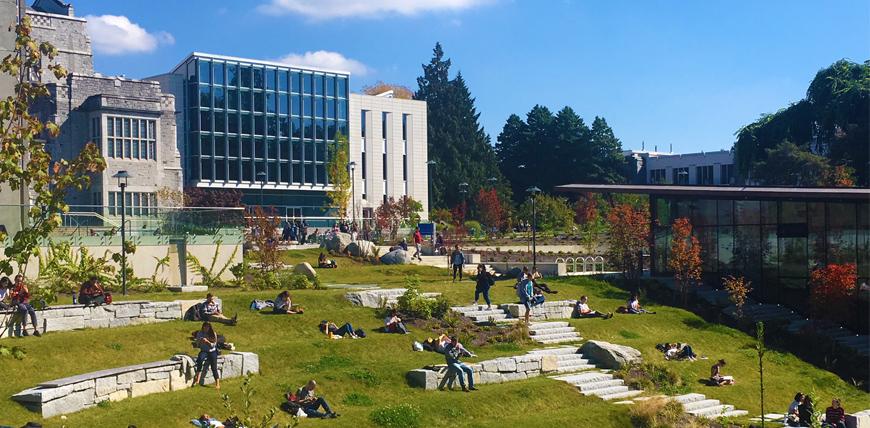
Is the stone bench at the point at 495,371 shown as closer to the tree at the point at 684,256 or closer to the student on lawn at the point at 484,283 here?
the student on lawn at the point at 484,283

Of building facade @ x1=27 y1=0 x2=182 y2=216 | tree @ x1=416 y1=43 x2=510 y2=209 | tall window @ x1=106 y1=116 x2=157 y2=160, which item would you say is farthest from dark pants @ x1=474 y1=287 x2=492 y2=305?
tree @ x1=416 y1=43 x2=510 y2=209

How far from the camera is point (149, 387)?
23.8 m

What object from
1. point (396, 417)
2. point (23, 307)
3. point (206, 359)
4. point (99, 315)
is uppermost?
point (23, 307)

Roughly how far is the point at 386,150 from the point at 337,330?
64730 mm

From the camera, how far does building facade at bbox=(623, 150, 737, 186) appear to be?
11106 centimetres

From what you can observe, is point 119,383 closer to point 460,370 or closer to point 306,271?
point 460,370

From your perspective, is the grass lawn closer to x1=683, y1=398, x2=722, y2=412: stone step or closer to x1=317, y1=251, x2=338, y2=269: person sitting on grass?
x1=683, y1=398, x2=722, y2=412: stone step

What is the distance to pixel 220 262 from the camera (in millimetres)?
39625

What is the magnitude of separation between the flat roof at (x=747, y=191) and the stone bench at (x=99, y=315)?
73.9 ft

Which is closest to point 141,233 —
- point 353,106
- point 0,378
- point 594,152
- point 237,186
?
point 0,378

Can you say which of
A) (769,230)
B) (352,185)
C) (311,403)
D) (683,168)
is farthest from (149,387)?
(683,168)

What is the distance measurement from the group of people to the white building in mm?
62648

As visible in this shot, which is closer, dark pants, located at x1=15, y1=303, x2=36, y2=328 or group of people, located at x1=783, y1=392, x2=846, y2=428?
dark pants, located at x1=15, y1=303, x2=36, y2=328

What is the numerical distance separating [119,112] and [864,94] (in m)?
50.5
